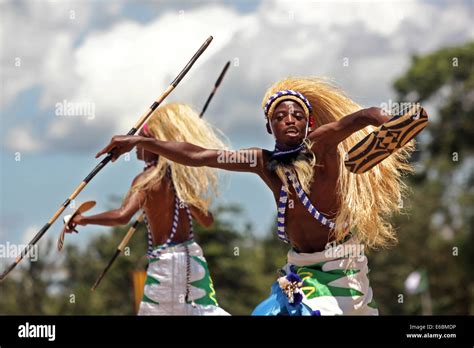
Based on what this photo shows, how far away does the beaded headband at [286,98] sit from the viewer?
5.82m

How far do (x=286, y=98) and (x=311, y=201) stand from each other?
2.17ft

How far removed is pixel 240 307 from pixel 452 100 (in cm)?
1241

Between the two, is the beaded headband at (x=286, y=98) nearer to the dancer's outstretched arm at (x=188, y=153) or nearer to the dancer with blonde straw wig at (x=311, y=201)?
the dancer with blonde straw wig at (x=311, y=201)

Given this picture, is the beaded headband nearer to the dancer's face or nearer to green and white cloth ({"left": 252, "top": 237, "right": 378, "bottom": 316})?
the dancer's face

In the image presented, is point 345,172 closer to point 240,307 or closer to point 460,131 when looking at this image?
point 240,307

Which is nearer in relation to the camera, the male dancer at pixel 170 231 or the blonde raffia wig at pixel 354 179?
the blonde raffia wig at pixel 354 179

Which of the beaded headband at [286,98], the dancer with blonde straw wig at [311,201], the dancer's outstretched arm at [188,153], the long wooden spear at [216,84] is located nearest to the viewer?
the dancer's outstretched arm at [188,153]

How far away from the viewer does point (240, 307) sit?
28078mm

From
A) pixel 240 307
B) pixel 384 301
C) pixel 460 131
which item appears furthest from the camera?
pixel 384 301

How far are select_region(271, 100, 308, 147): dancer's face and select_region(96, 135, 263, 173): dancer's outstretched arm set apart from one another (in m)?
0.20

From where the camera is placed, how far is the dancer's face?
568 centimetres

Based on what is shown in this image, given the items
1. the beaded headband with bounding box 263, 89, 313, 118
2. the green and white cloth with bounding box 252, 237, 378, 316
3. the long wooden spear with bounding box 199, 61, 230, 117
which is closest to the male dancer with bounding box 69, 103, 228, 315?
the long wooden spear with bounding box 199, 61, 230, 117

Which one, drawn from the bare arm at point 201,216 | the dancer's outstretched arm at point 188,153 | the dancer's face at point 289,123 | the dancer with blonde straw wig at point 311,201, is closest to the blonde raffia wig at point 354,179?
the dancer with blonde straw wig at point 311,201

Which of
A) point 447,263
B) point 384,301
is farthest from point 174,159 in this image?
point 447,263
